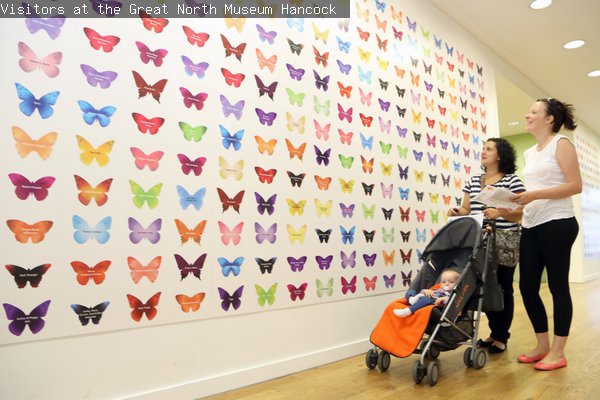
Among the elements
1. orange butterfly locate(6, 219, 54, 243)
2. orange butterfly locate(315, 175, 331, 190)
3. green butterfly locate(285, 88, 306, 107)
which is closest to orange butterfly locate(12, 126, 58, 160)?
orange butterfly locate(6, 219, 54, 243)

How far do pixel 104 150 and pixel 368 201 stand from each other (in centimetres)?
175

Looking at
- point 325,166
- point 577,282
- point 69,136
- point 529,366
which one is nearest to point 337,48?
point 325,166

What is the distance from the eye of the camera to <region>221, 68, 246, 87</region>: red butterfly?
2.20 m

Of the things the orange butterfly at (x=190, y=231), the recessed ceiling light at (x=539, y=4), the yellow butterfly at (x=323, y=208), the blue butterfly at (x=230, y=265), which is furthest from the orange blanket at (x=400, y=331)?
the recessed ceiling light at (x=539, y=4)

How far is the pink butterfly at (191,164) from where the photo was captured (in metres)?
2.00

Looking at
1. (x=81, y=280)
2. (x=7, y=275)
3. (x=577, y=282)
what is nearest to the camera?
(x=7, y=275)

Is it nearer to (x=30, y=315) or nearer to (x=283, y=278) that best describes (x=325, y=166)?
(x=283, y=278)

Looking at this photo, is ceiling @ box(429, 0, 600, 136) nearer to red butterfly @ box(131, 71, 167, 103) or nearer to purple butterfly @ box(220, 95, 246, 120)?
purple butterfly @ box(220, 95, 246, 120)

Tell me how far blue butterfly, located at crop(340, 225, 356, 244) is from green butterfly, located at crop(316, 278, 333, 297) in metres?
0.28

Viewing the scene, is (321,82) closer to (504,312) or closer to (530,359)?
(504,312)

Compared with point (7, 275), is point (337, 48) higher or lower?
higher

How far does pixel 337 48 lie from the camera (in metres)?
2.82

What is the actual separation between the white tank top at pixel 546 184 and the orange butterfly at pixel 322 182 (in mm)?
1152

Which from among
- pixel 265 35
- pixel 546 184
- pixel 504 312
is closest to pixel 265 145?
pixel 265 35
